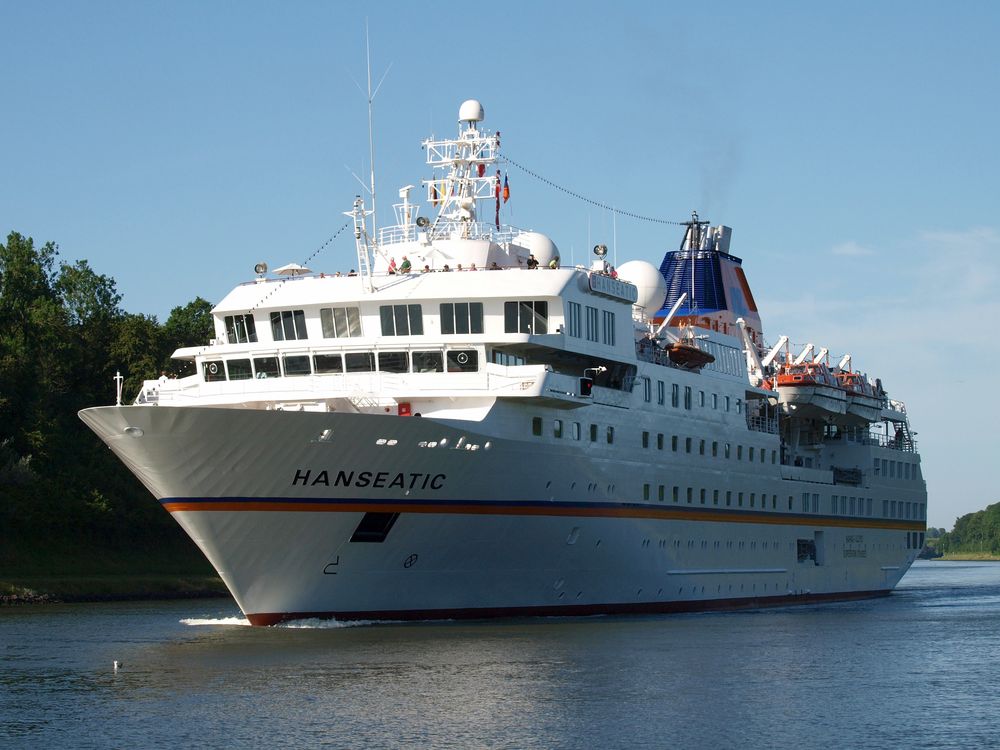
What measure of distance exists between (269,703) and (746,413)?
1113 inches

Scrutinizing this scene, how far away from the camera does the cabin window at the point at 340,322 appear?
39375mm

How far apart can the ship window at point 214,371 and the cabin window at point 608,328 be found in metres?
10.7

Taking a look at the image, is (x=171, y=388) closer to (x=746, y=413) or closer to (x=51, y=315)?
(x=746, y=413)

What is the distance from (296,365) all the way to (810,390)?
2343 cm

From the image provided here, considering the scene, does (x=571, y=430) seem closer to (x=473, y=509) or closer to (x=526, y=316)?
(x=526, y=316)

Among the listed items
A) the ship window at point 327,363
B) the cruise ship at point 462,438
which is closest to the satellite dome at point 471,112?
the cruise ship at point 462,438

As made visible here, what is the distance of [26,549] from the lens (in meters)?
59.2

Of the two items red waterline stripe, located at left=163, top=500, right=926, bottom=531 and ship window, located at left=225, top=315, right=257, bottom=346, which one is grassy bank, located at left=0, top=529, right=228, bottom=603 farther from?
red waterline stripe, located at left=163, top=500, right=926, bottom=531

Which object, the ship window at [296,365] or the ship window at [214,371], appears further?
the ship window at [214,371]

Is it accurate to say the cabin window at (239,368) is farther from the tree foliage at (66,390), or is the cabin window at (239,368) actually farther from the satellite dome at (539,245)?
the tree foliage at (66,390)

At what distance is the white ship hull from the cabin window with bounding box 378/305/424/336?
4250 mm

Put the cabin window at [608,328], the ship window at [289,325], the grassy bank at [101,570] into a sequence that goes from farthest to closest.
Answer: the grassy bank at [101,570] < the cabin window at [608,328] < the ship window at [289,325]

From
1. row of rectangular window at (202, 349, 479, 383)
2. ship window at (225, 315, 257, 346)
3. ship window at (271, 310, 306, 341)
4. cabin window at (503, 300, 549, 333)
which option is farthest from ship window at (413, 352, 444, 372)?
ship window at (225, 315, 257, 346)

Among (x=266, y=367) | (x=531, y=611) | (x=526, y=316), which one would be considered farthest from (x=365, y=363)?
(x=531, y=611)
